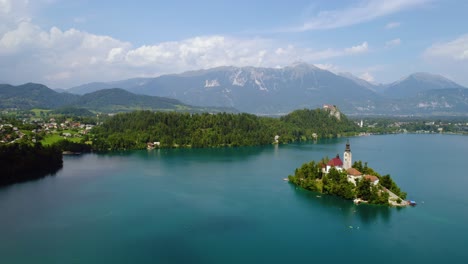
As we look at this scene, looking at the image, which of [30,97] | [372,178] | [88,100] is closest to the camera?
[372,178]

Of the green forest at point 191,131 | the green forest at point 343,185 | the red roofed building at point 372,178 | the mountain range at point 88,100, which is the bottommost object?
the green forest at point 343,185

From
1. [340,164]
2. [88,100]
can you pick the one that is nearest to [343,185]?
[340,164]

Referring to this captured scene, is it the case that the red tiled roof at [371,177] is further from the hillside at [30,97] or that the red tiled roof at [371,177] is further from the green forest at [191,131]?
the hillside at [30,97]

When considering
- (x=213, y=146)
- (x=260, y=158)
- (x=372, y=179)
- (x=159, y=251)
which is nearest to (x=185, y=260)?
(x=159, y=251)

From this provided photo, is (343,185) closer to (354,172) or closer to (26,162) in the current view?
(354,172)

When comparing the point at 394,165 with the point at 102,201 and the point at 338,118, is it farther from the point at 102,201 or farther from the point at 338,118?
the point at 338,118

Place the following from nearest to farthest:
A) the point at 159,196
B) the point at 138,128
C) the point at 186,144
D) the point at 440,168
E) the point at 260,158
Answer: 1. the point at 159,196
2. the point at 440,168
3. the point at 260,158
4. the point at 186,144
5. the point at 138,128

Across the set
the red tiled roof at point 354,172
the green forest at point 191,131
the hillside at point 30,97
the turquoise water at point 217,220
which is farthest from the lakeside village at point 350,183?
the hillside at point 30,97
